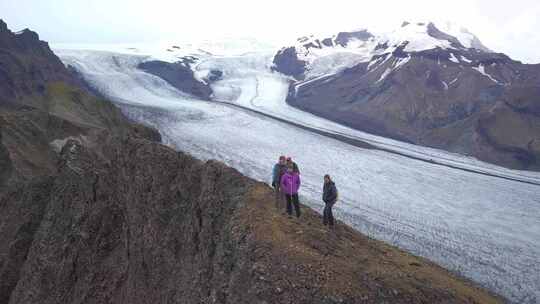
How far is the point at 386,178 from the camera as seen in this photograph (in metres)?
84.9

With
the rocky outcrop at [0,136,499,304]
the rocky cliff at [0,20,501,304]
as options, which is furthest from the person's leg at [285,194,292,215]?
the rocky cliff at [0,20,501,304]

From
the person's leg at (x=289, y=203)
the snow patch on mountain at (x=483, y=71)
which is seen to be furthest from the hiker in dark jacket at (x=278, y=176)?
the snow patch on mountain at (x=483, y=71)

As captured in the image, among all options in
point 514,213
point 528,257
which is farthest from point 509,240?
point 514,213

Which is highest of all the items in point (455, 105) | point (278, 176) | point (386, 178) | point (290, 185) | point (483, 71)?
point (278, 176)

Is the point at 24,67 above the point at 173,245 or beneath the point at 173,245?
beneath

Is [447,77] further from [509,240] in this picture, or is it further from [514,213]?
[509,240]

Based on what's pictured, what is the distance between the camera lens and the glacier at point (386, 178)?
5066 cm

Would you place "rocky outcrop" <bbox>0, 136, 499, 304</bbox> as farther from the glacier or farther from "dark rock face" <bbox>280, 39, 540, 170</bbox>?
"dark rock face" <bbox>280, 39, 540, 170</bbox>

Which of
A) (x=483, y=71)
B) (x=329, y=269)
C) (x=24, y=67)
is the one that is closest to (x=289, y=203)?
(x=329, y=269)

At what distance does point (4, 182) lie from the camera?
1773 inches

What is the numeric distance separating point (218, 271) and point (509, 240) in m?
44.3

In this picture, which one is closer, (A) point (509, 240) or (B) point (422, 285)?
(B) point (422, 285)

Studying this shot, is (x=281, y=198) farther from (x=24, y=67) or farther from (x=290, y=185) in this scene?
(x=24, y=67)

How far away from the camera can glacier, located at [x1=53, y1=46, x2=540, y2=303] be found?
5066 centimetres
